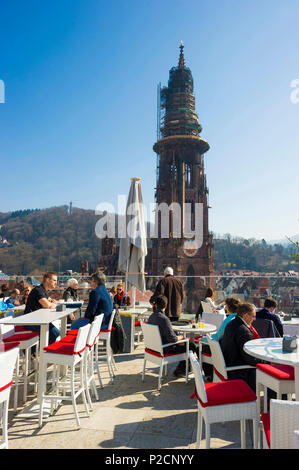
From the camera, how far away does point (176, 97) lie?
176 feet

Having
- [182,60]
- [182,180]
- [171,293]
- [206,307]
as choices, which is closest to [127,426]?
[171,293]

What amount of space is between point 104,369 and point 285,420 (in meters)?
4.18

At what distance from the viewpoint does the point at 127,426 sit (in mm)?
3289

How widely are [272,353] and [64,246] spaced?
7993cm

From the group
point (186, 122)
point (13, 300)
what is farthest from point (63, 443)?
point (186, 122)

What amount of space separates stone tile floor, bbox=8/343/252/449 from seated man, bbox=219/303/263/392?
20.6 inches

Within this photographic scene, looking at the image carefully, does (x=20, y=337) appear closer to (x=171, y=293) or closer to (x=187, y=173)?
(x=171, y=293)

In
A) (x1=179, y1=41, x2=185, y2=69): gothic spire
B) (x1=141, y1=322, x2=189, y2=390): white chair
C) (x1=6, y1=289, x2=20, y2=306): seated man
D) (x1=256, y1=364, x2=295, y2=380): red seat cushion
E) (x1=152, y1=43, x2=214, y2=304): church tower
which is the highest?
(x1=179, y1=41, x2=185, y2=69): gothic spire

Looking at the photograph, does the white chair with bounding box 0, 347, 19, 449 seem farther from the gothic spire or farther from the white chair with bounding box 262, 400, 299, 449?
the gothic spire


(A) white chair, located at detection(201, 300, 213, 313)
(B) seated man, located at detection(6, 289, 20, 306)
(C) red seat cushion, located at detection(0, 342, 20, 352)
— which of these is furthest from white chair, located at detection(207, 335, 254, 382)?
(B) seated man, located at detection(6, 289, 20, 306)

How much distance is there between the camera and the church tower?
154 feet
